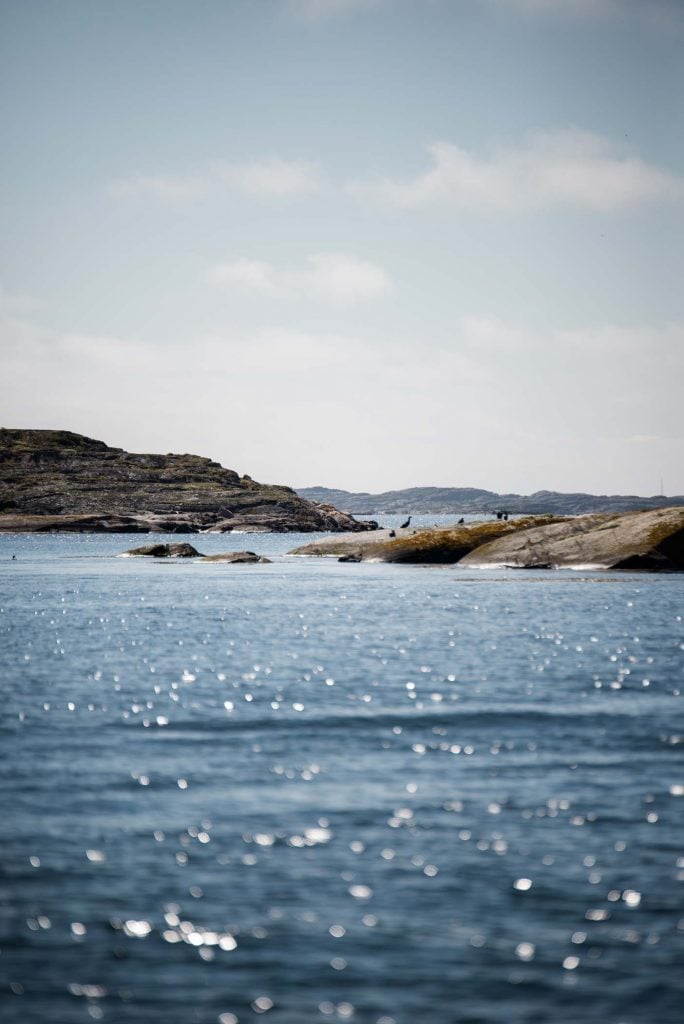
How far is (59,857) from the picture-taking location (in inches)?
468

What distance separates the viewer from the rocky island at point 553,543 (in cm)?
6059

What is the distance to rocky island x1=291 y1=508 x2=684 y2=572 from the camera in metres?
60.6

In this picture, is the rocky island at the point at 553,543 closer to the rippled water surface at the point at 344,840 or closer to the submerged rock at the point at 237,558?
the submerged rock at the point at 237,558

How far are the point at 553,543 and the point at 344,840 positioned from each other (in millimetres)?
54665

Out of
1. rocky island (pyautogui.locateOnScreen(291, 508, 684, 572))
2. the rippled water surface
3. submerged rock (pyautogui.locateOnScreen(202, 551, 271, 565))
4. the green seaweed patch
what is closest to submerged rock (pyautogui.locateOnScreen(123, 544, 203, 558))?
submerged rock (pyautogui.locateOnScreen(202, 551, 271, 565))

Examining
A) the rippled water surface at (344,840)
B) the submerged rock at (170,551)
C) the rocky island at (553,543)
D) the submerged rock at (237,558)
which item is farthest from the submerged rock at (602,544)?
the submerged rock at (170,551)

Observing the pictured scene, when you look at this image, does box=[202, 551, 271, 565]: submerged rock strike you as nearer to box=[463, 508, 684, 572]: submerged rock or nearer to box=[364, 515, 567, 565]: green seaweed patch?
box=[364, 515, 567, 565]: green seaweed patch

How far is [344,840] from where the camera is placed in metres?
12.3

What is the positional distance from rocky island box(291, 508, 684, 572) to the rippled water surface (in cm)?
3275

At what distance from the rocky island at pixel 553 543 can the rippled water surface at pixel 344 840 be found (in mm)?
32753

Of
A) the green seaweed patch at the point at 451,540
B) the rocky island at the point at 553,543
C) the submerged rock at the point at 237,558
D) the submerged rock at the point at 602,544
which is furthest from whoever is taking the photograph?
the submerged rock at the point at 237,558

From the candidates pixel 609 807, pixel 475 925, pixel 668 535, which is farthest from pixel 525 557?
pixel 475 925

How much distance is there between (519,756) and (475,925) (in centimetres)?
710

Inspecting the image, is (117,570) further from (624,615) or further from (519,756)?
(519,756)
